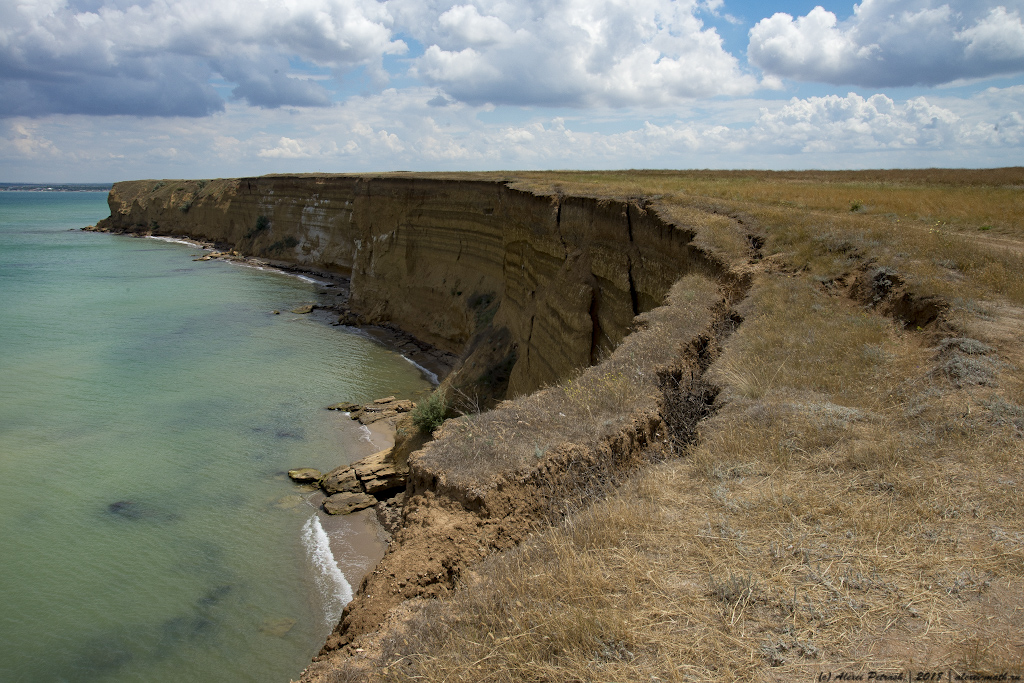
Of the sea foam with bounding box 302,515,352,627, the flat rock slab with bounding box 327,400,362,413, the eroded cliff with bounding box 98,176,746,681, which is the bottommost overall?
the sea foam with bounding box 302,515,352,627

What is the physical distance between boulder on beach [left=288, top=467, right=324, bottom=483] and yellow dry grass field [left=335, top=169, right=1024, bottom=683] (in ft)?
34.7

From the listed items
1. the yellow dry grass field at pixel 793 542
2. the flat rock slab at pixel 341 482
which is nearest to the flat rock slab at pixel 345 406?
the flat rock slab at pixel 341 482

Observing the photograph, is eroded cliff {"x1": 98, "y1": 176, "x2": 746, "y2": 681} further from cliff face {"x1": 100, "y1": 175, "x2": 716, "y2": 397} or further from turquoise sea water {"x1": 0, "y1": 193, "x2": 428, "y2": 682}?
turquoise sea water {"x1": 0, "y1": 193, "x2": 428, "y2": 682}

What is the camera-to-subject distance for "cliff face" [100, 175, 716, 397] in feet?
51.2

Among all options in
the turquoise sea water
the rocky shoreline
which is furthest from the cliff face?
the rocky shoreline

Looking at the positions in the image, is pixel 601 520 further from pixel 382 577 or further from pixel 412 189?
pixel 412 189

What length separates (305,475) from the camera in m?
15.9

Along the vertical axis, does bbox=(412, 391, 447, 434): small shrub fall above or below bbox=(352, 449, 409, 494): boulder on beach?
above

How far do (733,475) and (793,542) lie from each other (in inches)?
43.3

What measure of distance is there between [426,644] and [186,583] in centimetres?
1012

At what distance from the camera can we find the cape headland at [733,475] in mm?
3543

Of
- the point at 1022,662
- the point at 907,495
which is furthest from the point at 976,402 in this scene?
the point at 1022,662

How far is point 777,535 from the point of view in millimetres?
4281

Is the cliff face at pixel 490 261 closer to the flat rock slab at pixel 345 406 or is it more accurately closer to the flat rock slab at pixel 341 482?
the flat rock slab at pixel 345 406
